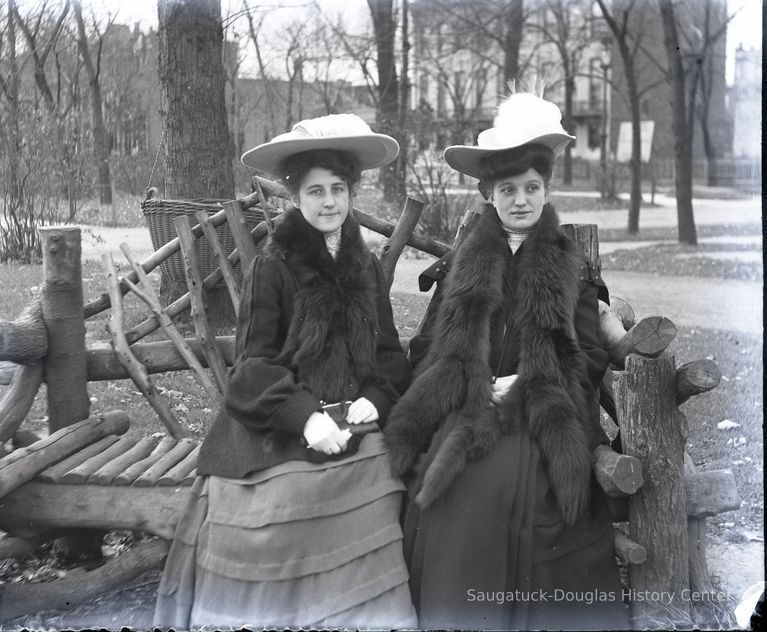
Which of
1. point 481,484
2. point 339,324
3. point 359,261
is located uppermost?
point 359,261

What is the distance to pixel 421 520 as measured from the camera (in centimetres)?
286

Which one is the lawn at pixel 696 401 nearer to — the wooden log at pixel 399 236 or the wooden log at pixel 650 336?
the wooden log at pixel 650 336

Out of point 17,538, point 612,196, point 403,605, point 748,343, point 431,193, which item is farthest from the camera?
point 612,196

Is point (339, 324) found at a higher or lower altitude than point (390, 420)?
higher

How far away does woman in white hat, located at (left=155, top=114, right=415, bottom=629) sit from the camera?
278cm

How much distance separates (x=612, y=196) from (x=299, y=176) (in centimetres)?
1964

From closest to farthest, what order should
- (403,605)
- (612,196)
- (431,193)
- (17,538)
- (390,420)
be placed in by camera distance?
(403,605)
(390,420)
(17,538)
(431,193)
(612,196)

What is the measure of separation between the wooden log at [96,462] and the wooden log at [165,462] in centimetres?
21

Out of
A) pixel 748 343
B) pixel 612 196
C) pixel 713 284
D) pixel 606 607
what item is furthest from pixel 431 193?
pixel 612 196

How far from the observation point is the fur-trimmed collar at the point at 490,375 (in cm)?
284

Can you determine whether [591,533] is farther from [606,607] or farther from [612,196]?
[612,196]

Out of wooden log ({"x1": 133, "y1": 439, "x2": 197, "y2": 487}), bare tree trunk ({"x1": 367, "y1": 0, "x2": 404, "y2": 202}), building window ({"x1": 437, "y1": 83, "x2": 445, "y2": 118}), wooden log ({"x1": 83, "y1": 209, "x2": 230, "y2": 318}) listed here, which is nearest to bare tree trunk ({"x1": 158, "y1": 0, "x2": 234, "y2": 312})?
wooden log ({"x1": 83, "y1": 209, "x2": 230, "y2": 318})

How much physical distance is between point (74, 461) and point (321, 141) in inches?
69.1

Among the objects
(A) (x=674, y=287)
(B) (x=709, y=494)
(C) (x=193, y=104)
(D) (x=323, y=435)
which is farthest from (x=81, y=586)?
(A) (x=674, y=287)
